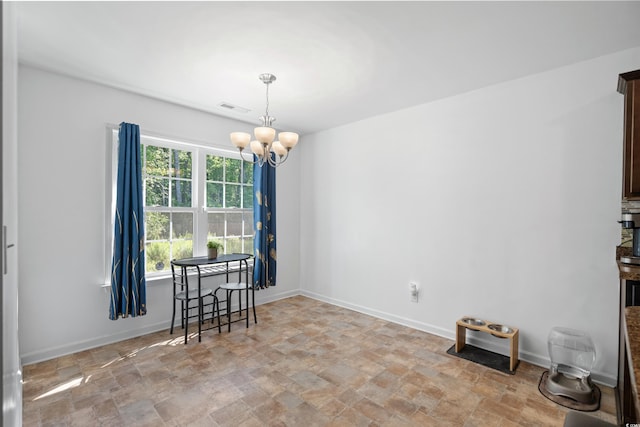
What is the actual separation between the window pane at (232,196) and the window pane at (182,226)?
1.85 ft

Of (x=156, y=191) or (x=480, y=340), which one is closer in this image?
(x=480, y=340)

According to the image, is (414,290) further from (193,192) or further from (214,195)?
(193,192)

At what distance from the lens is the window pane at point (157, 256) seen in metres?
3.62

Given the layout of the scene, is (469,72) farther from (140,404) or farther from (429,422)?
(140,404)

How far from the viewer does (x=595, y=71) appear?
262 centimetres

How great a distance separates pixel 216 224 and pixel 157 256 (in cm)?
83

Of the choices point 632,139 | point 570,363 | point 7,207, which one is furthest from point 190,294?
point 632,139

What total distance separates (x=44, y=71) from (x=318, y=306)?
408 cm

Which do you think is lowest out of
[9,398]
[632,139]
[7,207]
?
[9,398]

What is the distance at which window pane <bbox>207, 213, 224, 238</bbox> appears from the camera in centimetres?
417

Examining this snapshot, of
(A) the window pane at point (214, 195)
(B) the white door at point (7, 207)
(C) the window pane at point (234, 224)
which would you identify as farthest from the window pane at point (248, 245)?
(B) the white door at point (7, 207)

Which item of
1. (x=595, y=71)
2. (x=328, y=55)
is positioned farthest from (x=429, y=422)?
(x=595, y=71)

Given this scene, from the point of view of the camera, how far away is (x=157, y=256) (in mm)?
3689

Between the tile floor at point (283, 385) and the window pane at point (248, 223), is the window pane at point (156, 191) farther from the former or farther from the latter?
the tile floor at point (283, 385)
